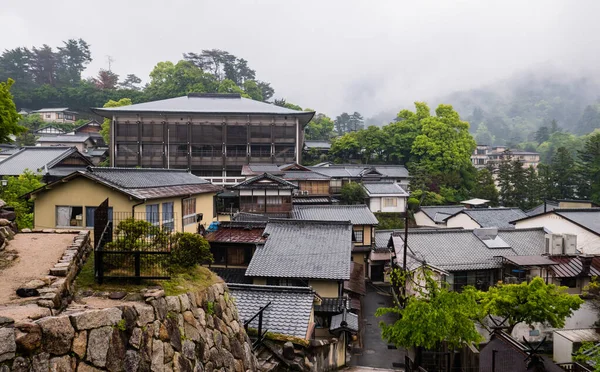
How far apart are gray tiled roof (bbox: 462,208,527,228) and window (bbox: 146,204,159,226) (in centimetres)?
3060

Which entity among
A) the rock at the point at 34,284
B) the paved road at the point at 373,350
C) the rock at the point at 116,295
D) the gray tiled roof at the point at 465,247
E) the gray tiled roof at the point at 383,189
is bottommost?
the paved road at the point at 373,350

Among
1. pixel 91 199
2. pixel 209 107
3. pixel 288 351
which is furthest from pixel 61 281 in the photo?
pixel 209 107

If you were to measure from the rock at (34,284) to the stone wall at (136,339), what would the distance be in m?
1.32

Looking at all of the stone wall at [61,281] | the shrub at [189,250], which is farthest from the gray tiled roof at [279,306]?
the stone wall at [61,281]

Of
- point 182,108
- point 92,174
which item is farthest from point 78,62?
point 92,174

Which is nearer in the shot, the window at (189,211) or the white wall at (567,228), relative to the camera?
the window at (189,211)

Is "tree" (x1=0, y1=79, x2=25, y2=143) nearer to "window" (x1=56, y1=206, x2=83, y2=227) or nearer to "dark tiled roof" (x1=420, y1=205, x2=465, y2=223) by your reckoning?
"window" (x1=56, y1=206, x2=83, y2=227)

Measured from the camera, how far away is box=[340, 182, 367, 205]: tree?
147 feet

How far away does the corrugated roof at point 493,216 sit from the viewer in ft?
125

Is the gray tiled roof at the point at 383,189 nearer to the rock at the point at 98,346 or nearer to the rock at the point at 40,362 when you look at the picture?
the rock at the point at 98,346

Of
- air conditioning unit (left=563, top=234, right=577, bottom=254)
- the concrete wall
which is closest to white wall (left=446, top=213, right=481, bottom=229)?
air conditioning unit (left=563, top=234, right=577, bottom=254)

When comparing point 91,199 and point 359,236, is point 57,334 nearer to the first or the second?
point 91,199

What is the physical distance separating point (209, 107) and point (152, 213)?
38.1m

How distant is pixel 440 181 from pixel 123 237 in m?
50.4
